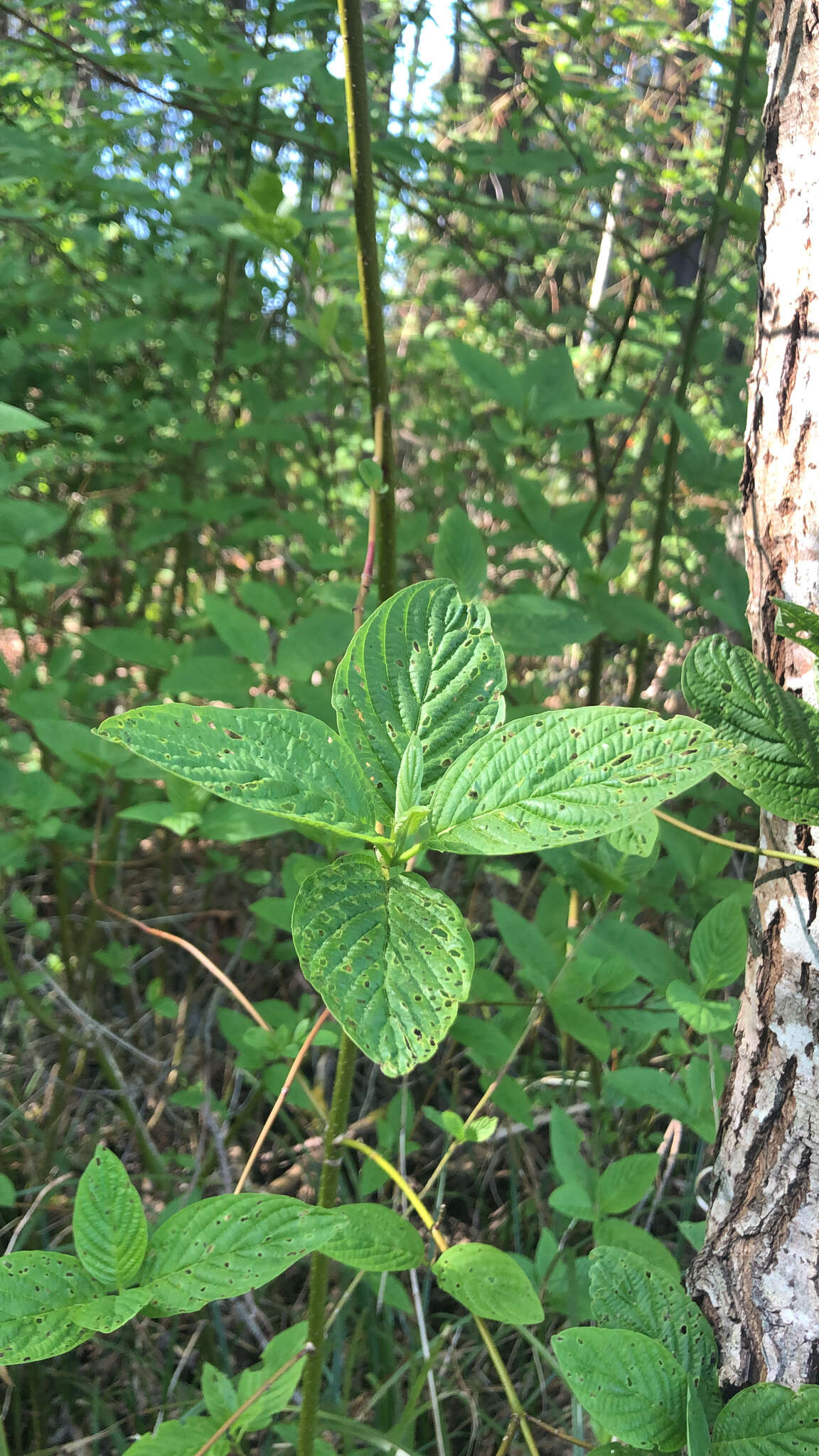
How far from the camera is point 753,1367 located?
771mm

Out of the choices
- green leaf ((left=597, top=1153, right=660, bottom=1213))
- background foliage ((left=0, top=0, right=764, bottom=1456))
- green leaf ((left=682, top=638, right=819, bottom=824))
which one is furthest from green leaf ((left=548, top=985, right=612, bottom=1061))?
green leaf ((left=682, top=638, right=819, bottom=824))

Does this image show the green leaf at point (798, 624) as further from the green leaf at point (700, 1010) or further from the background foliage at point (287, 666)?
the green leaf at point (700, 1010)

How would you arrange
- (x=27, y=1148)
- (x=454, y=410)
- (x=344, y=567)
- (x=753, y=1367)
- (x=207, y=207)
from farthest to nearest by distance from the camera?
(x=454, y=410), (x=344, y=567), (x=27, y=1148), (x=207, y=207), (x=753, y=1367)

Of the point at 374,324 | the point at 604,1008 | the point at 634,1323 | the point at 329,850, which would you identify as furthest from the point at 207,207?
the point at 634,1323

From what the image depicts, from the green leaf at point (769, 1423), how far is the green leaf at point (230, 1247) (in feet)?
1.11

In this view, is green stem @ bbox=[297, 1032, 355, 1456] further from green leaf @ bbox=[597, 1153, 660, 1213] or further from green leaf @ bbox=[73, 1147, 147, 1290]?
green leaf @ bbox=[597, 1153, 660, 1213]

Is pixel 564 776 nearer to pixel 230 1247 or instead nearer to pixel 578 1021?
pixel 230 1247

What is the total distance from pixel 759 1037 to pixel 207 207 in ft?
4.84

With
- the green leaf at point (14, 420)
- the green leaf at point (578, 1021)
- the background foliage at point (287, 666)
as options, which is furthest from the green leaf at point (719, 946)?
the green leaf at point (14, 420)

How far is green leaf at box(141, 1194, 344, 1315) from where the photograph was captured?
2.25 ft

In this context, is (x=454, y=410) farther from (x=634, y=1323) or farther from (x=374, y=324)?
(x=634, y=1323)

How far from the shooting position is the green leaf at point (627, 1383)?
2.25 ft

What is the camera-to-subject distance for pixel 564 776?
1.96 feet

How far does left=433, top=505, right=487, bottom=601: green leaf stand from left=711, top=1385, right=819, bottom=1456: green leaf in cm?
85
